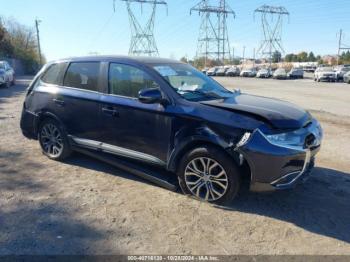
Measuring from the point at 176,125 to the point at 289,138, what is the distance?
133cm

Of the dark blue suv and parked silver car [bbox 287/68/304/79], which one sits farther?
parked silver car [bbox 287/68/304/79]

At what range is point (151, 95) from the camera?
4355 millimetres

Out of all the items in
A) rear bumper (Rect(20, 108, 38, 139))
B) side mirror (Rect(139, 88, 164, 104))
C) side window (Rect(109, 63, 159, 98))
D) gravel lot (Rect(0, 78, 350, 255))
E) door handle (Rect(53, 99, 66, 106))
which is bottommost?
gravel lot (Rect(0, 78, 350, 255))

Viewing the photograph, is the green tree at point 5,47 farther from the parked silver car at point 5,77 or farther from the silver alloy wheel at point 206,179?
the silver alloy wheel at point 206,179

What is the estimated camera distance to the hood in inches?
156

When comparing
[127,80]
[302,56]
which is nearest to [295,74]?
[127,80]

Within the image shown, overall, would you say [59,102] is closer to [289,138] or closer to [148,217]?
[148,217]

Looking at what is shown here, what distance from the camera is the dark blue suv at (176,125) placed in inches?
154

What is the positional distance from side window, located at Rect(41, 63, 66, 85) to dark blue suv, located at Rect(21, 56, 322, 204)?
0.7 inches

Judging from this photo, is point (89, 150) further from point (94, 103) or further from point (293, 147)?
point (293, 147)

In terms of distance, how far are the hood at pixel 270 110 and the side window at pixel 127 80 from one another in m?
0.91

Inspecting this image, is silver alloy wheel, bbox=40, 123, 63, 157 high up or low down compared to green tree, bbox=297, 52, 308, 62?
down

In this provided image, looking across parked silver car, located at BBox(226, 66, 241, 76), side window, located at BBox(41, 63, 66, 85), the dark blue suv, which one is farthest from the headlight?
parked silver car, located at BBox(226, 66, 241, 76)

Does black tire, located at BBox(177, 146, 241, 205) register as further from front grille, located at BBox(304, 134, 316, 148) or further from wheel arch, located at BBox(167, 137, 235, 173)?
front grille, located at BBox(304, 134, 316, 148)
